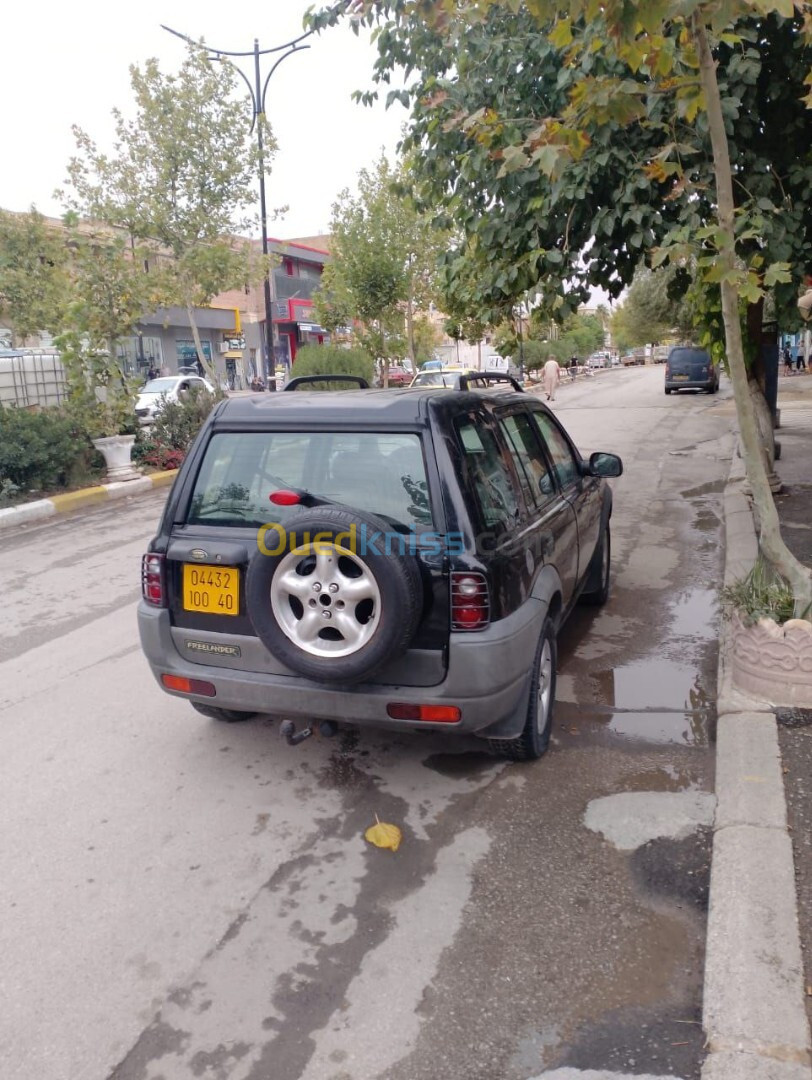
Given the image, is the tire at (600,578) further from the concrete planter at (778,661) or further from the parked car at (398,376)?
the parked car at (398,376)

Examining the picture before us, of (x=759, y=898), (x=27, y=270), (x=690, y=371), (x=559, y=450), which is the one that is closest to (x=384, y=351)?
(x=27, y=270)

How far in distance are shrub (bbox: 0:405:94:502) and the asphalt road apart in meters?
6.56

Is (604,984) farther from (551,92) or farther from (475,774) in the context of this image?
(551,92)

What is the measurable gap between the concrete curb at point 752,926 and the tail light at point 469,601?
1.22 meters

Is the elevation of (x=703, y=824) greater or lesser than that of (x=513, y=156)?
lesser

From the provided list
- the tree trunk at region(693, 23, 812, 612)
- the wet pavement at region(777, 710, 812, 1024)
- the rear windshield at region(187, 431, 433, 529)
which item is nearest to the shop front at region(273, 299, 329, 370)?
the tree trunk at region(693, 23, 812, 612)

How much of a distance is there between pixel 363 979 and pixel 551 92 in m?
6.58

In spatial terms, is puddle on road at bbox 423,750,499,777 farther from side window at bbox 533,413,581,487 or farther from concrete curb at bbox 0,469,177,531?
concrete curb at bbox 0,469,177,531

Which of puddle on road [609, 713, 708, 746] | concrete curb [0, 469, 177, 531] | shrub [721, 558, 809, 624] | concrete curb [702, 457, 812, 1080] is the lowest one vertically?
puddle on road [609, 713, 708, 746]

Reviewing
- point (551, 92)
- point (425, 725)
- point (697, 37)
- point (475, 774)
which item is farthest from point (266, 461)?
point (551, 92)

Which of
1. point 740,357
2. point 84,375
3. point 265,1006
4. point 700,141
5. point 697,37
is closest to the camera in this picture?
point 265,1006

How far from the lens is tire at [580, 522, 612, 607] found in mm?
6289

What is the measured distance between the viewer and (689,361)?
30406 mm

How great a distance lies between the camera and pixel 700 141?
241 inches
